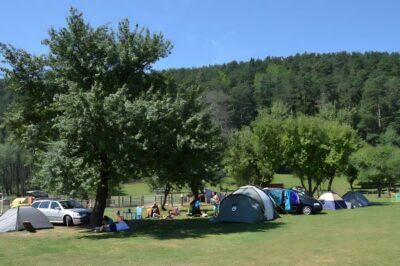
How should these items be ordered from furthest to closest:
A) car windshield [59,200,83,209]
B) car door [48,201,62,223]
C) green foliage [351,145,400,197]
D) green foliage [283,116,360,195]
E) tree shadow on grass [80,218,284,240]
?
green foliage [351,145,400,197] < green foliage [283,116,360,195] < car windshield [59,200,83,209] < car door [48,201,62,223] < tree shadow on grass [80,218,284,240]

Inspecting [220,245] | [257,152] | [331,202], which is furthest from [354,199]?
[220,245]

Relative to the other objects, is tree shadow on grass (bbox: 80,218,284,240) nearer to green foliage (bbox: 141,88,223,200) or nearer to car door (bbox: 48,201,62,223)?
green foliage (bbox: 141,88,223,200)

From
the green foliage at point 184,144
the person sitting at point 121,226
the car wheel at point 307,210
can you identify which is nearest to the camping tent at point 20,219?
the person sitting at point 121,226

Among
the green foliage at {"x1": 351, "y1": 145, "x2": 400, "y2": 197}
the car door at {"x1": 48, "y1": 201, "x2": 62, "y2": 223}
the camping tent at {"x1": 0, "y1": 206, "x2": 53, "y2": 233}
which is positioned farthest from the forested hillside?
the camping tent at {"x1": 0, "y1": 206, "x2": 53, "y2": 233}

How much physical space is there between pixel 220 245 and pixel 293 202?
47.0ft

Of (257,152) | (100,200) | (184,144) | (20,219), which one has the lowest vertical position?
(20,219)

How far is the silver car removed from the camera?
26.1 meters

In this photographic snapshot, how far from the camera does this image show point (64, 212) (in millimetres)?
26328

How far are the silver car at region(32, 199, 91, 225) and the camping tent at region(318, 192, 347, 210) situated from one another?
55.3ft

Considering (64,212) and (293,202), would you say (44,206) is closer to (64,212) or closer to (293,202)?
(64,212)

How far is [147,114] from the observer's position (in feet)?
66.3

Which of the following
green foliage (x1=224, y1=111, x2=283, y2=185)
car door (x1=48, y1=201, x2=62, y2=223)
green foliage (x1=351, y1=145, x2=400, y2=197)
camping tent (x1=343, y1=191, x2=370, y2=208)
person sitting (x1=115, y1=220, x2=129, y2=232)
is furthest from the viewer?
green foliage (x1=351, y1=145, x2=400, y2=197)

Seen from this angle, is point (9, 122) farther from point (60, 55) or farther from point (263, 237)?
point (263, 237)

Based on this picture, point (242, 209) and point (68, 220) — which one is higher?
point (242, 209)
